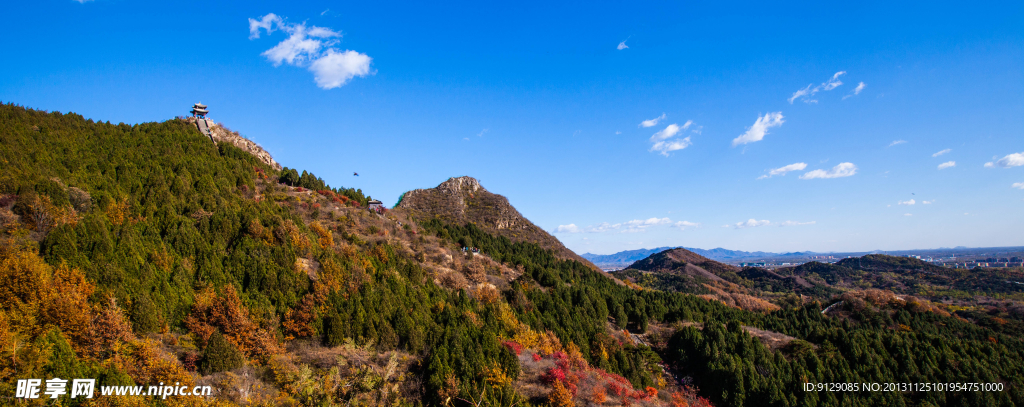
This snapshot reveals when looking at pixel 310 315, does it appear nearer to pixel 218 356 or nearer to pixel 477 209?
pixel 218 356

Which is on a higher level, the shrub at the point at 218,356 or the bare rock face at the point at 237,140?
the bare rock face at the point at 237,140

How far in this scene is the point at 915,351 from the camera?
53.3 meters

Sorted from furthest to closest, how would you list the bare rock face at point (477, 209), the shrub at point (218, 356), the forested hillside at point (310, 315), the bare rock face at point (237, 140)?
1. the bare rock face at point (477, 209)
2. the bare rock face at point (237, 140)
3. the shrub at point (218, 356)
4. the forested hillside at point (310, 315)

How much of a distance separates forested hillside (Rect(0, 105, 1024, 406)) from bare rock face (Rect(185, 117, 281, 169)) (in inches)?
210

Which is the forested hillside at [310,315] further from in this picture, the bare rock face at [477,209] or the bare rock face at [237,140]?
the bare rock face at [477,209]

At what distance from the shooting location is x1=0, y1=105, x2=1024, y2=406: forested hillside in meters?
24.1

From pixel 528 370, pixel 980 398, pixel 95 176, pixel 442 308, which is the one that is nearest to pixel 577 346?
pixel 528 370

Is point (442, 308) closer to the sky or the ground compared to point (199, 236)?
closer to the ground

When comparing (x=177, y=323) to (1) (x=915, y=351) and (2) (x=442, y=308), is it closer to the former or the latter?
(2) (x=442, y=308)

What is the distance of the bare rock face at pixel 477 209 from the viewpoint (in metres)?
105

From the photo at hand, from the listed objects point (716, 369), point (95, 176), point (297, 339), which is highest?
point (95, 176)

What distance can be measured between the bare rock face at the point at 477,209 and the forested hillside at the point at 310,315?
36.1m

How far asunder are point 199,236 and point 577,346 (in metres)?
40.2

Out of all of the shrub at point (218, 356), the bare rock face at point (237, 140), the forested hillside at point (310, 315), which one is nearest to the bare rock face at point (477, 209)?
the bare rock face at point (237, 140)
